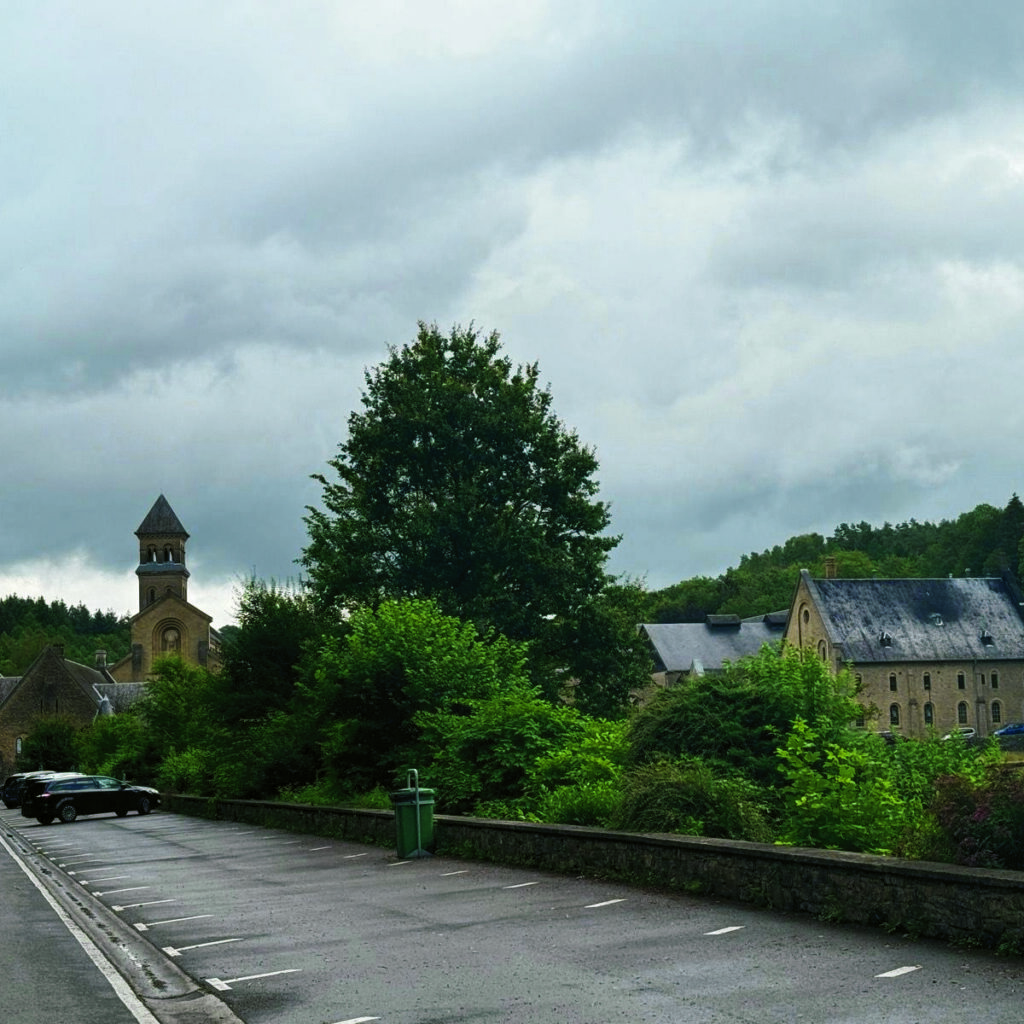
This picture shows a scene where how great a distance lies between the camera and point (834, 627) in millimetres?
103562

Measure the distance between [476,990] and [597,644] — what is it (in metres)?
43.3

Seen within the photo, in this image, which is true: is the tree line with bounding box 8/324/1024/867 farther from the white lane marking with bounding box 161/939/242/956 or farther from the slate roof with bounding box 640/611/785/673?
the slate roof with bounding box 640/611/785/673

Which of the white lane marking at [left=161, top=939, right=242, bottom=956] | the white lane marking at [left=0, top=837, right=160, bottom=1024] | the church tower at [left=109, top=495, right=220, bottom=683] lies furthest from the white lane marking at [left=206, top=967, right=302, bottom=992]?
the church tower at [left=109, top=495, right=220, bottom=683]

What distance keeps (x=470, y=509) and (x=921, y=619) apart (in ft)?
208

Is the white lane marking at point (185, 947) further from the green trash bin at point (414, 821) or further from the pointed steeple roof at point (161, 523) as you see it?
the pointed steeple roof at point (161, 523)

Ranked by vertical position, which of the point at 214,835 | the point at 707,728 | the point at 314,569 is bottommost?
the point at 214,835

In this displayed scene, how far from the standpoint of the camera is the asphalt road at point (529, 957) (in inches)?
347

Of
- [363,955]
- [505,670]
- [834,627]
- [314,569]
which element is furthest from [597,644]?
[834,627]

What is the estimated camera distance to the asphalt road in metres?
8.81

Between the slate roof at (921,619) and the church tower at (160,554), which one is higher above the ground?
the church tower at (160,554)

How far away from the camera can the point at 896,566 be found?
17112 cm

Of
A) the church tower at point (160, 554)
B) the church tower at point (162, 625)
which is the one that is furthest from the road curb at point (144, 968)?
the church tower at point (160, 554)

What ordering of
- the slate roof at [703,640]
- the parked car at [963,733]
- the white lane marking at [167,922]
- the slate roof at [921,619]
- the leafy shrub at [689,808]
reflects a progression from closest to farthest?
the white lane marking at [167,922] < the leafy shrub at [689,808] < the parked car at [963,733] < the slate roof at [921,619] < the slate roof at [703,640]

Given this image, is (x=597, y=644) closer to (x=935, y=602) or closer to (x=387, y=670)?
(x=387, y=670)
